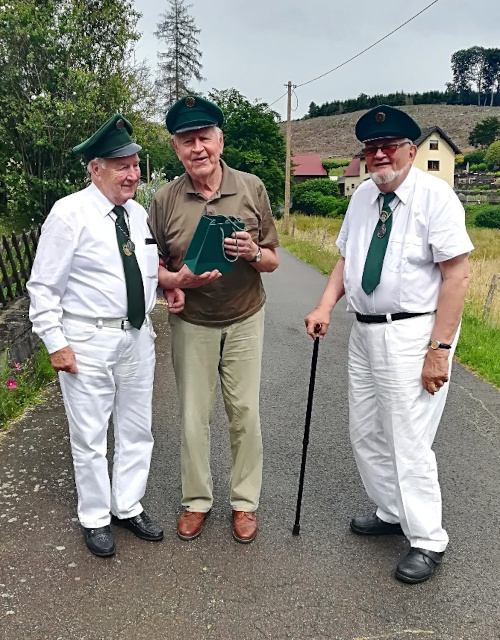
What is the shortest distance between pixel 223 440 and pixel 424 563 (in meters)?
2.11

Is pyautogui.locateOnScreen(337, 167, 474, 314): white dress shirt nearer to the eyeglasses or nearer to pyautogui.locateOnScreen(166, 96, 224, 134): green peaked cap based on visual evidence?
the eyeglasses

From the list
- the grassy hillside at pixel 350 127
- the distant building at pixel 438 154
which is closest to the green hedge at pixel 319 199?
the distant building at pixel 438 154

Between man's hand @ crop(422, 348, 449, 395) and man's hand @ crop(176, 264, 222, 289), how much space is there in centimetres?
110

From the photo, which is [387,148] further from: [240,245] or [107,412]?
[107,412]

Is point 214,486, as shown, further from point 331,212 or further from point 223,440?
point 331,212

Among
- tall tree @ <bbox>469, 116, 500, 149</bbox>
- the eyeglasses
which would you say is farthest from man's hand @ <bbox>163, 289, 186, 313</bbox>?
tall tree @ <bbox>469, 116, 500, 149</bbox>

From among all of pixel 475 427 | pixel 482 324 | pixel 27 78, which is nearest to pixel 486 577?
pixel 475 427

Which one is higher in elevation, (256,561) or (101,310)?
(101,310)

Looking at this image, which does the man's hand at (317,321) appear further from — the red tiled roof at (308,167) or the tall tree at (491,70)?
the tall tree at (491,70)

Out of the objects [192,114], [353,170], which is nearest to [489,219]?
[353,170]

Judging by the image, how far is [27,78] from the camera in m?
9.81

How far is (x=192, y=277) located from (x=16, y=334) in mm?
3217

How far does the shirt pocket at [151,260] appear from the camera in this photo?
3.34 meters

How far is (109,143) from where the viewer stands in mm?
3131
